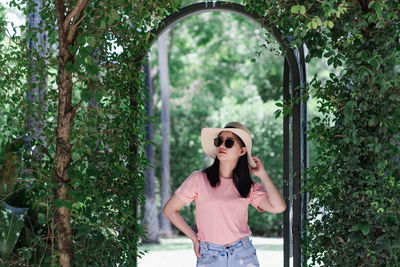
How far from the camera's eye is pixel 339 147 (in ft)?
12.1

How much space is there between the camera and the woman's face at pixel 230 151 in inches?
140

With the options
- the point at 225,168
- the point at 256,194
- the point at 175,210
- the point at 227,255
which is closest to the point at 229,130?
the point at 225,168

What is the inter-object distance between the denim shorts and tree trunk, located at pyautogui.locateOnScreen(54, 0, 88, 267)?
0.95 meters

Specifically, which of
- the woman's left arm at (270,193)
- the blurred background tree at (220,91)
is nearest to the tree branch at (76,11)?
the woman's left arm at (270,193)

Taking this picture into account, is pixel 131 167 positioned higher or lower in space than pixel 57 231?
higher

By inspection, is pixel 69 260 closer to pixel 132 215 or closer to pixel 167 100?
pixel 132 215

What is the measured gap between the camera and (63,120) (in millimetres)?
3768

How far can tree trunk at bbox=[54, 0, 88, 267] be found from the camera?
3.73 m

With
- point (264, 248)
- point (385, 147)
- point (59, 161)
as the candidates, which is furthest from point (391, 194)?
point (264, 248)

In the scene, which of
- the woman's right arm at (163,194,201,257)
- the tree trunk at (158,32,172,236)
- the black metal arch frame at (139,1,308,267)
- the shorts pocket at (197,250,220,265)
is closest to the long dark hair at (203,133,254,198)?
the woman's right arm at (163,194,201,257)

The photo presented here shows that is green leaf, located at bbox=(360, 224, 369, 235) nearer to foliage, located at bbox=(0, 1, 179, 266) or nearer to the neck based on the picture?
the neck

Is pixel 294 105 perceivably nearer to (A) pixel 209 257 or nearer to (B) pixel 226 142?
(B) pixel 226 142

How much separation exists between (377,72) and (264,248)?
25.1 feet

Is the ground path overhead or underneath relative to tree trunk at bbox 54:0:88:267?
underneath
